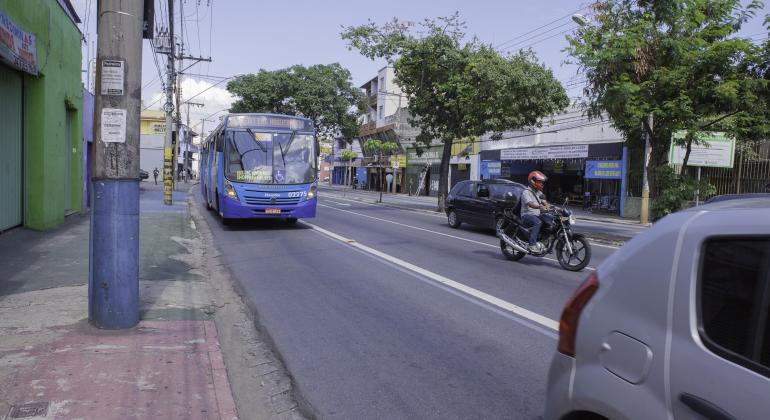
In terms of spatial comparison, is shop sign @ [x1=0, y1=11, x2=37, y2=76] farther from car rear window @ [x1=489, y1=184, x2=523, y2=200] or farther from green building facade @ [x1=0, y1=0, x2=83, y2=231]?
car rear window @ [x1=489, y1=184, x2=523, y2=200]

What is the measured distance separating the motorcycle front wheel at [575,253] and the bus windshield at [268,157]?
730 centimetres

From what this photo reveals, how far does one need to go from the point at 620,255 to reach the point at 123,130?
450 centimetres

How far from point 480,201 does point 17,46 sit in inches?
449

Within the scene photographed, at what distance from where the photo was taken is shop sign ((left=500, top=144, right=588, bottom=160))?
30859 millimetres

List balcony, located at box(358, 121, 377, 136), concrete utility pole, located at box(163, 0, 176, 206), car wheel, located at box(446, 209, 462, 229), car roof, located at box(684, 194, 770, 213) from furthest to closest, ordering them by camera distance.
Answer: balcony, located at box(358, 121, 377, 136)
concrete utility pole, located at box(163, 0, 176, 206)
car wheel, located at box(446, 209, 462, 229)
car roof, located at box(684, 194, 770, 213)

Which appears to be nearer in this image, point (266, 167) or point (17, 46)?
point (17, 46)

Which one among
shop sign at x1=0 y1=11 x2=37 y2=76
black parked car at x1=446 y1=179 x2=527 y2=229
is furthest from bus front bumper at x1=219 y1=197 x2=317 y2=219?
shop sign at x1=0 y1=11 x2=37 y2=76

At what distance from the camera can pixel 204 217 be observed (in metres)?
19.1

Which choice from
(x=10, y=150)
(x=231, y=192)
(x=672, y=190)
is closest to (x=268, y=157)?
(x=231, y=192)

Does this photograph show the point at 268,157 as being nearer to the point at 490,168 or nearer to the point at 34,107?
the point at 34,107

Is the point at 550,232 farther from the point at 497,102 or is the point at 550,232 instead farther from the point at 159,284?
the point at 497,102

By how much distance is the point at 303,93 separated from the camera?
1919 inches

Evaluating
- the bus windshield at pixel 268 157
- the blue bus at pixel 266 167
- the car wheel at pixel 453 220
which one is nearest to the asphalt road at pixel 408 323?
the blue bus at pixel 266 167

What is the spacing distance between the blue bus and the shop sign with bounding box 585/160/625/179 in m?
18.8
